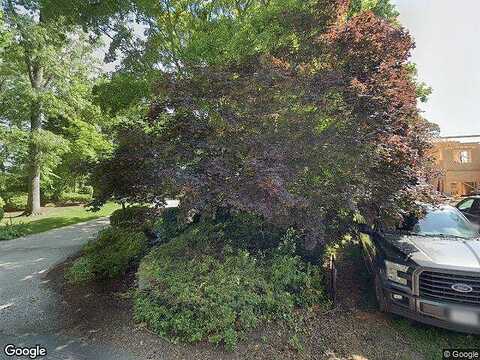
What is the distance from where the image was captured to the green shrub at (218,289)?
3.50 meters

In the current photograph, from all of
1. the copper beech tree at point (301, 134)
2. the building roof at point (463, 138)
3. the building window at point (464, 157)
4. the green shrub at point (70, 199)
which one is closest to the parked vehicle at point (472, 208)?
the copper beech tree at point (301, 134)

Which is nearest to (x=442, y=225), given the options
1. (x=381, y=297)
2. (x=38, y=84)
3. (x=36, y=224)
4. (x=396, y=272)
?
(x=396, y=272)

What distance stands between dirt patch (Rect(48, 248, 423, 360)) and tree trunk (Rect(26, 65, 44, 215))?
11.5 meters

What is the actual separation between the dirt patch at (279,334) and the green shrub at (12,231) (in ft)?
20.5

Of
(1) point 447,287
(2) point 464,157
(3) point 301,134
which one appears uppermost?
(2) point 464,157

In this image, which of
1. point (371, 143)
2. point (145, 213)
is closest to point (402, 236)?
point (371, 143)

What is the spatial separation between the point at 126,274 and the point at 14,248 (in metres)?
4.77

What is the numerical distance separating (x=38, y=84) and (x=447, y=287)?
17036mm

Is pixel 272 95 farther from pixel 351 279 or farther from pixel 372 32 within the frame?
pixel 351 279

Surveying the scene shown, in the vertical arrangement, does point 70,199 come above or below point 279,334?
above

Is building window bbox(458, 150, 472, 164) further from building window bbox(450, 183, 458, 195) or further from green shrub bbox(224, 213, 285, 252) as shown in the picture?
green shrub bbox(224, 213, 285, 252)

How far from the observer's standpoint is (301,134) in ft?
13.4

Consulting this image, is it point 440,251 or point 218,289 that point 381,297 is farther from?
point 218,289

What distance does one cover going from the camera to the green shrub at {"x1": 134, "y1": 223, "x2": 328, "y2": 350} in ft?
11.5
